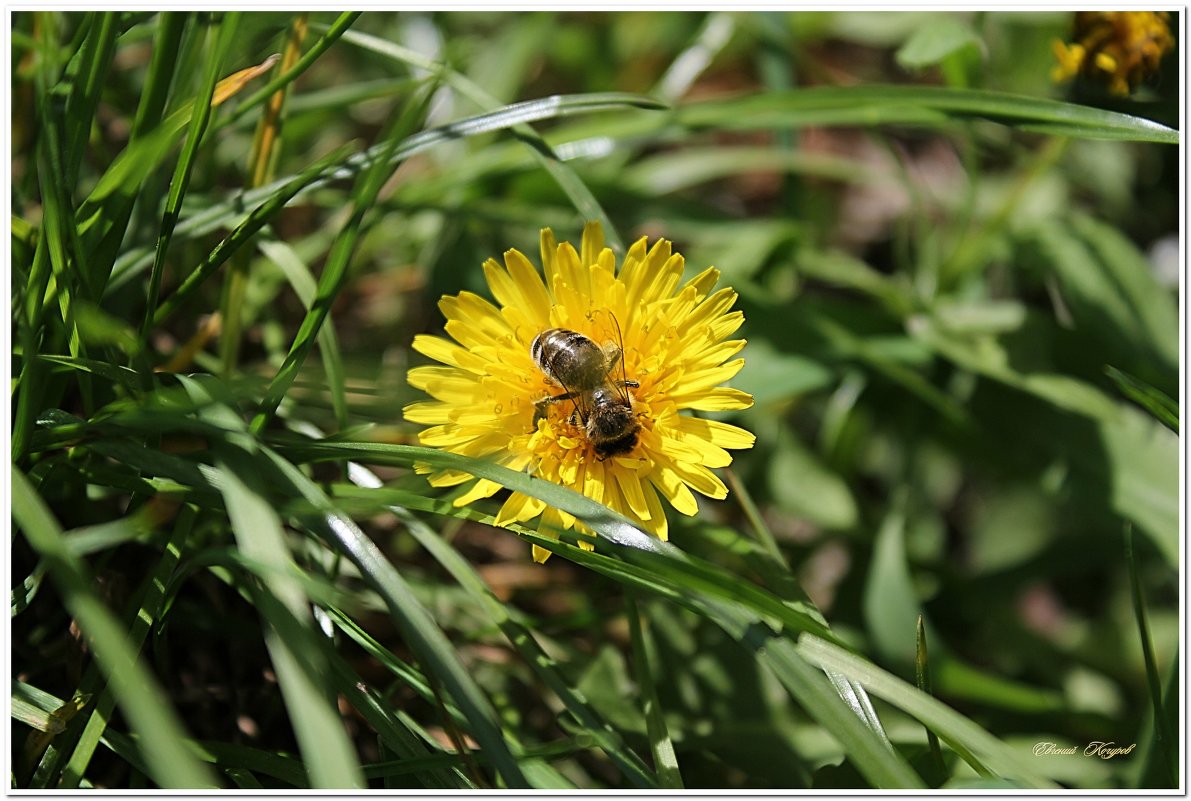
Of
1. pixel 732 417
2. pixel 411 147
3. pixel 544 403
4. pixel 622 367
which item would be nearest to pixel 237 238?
pixel 411 147

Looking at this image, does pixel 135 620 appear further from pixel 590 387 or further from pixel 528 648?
pixel 590 387

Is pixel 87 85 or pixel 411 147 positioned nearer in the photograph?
pixel 87 85

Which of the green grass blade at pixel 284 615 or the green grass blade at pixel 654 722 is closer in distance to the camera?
the green grass blade at pixel 284 615

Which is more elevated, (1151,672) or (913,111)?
(913,111)

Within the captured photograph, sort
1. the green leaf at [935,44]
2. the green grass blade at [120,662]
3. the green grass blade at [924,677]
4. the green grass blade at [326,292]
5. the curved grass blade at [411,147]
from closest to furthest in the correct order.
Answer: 1. the green grass blade at [120,662]
2. the green grass blade at [924,677]
3. the green grass blade at [326,292]
4. the curved grass blade at [411,147]
5. the green leaf at [935,44]

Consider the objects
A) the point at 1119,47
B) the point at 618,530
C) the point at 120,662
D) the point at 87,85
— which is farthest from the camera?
the point at 1119,47

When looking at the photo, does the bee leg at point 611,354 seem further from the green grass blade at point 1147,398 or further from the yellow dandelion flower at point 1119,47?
the yellow dandelion flower at point 1119,47

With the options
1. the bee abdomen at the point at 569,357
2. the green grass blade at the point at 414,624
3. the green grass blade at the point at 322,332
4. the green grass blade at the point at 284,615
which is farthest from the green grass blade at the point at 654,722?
the green grass blade at the point at 322,332

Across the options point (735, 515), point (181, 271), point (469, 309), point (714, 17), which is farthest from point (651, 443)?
point (714, 17)
